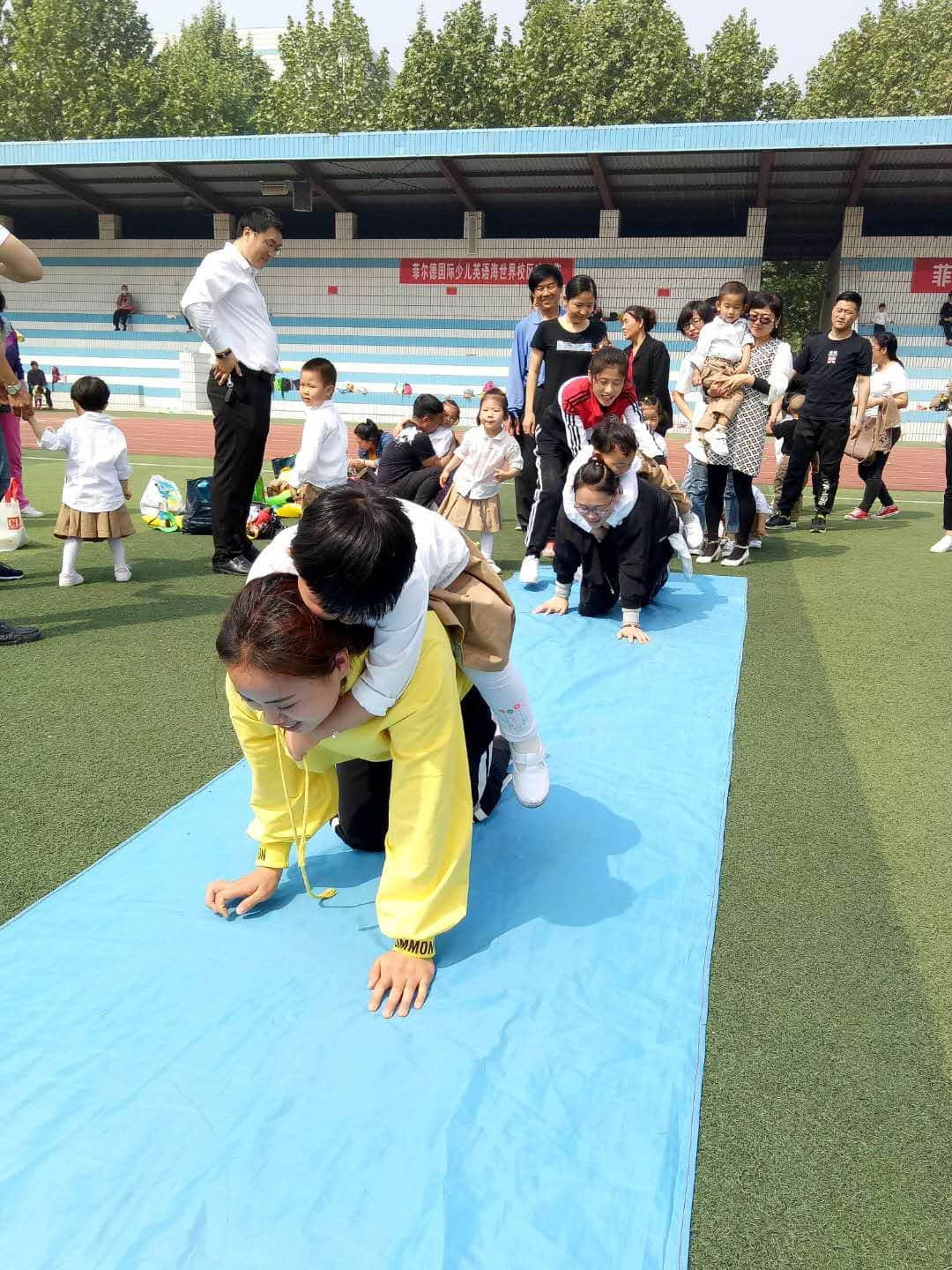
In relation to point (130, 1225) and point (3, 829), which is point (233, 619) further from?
point (3, 829)

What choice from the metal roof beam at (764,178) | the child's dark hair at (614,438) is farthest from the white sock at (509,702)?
the metal roof beam at (764,178)

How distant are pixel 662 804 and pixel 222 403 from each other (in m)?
3.60

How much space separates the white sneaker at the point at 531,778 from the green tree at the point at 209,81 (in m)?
31.1

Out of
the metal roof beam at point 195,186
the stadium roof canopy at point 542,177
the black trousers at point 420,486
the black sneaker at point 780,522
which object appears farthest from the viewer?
the metal roof beam at point 195,186

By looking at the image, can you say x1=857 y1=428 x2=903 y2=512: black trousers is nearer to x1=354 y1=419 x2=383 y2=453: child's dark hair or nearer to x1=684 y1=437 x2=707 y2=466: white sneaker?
x1=684 y1=437 x2=707 y2=466: white sneaker

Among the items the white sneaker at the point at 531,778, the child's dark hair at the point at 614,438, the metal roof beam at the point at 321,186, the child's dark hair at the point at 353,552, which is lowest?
the white sneaker at the point at 531,778

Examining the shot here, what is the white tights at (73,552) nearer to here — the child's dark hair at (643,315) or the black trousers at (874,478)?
the child's dark hair at (643,315)

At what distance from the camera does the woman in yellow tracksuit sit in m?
1.55

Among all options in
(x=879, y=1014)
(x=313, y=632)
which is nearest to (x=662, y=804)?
(x=879, y=1014)

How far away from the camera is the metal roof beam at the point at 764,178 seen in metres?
16.3

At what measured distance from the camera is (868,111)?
30.9 meters

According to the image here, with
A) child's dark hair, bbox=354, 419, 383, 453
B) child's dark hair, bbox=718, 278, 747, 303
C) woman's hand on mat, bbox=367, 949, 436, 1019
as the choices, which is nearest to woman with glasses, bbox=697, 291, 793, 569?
child's dark hair, bbox=718, 278, 747, 303

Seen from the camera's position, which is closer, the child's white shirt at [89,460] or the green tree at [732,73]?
the child's white shirt at [89,460]

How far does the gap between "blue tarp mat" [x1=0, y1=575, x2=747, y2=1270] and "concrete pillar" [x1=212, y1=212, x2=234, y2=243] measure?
22.6 metres
